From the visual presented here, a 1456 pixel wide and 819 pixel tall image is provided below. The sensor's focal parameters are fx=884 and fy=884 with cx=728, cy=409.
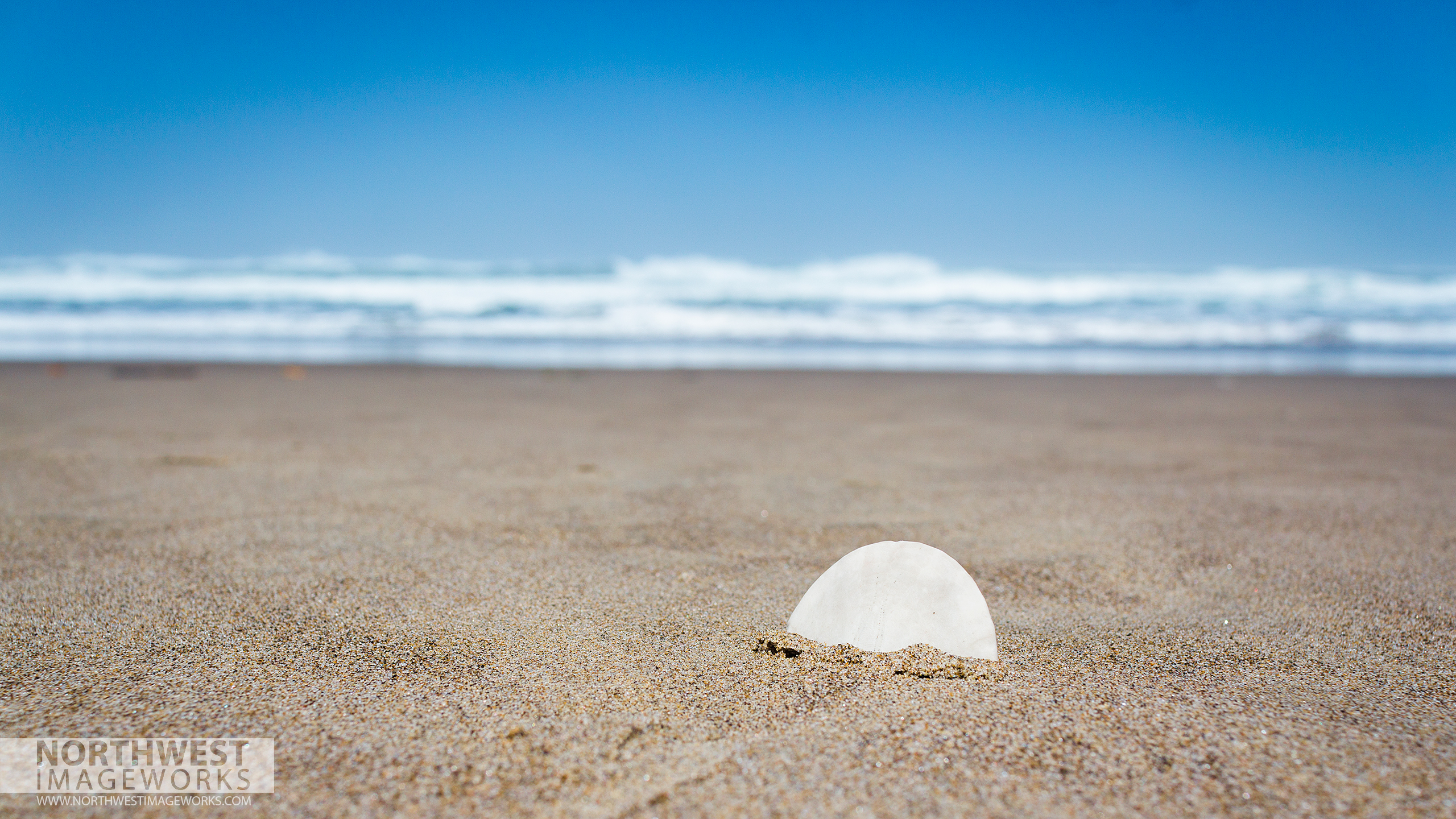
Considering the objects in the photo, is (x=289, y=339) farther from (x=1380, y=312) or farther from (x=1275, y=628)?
(x=1380, y=312)

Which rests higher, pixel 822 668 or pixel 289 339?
pixel 289 339

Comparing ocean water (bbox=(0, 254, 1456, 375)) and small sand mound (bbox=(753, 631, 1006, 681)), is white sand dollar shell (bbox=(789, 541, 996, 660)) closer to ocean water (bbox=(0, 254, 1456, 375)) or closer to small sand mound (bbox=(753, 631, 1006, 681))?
small sand mound (bbox=(753, 631, 1006, 681))

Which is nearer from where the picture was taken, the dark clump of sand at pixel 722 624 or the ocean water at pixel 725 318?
the dark clump of sand at pixel 722 624

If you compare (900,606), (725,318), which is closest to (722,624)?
(900,606)

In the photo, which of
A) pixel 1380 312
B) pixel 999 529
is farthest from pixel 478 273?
pixel 999 529

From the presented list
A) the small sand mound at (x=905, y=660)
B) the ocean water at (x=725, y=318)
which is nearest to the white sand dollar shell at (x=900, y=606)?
the small sand mound at (x=905, y=660)

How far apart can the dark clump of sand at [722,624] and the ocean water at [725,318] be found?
597cm

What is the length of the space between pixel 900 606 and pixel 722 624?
0.32 metres

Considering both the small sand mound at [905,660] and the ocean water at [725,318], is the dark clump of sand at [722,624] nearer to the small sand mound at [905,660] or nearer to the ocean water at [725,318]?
the small sand mound at [905,660]

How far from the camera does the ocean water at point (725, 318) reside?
33.8ft

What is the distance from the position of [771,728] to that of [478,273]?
23.0 m

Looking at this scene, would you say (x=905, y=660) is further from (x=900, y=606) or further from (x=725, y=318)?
(x=725, y=318)

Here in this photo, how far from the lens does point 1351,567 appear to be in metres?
1.89

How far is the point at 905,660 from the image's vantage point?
4.16 ft
